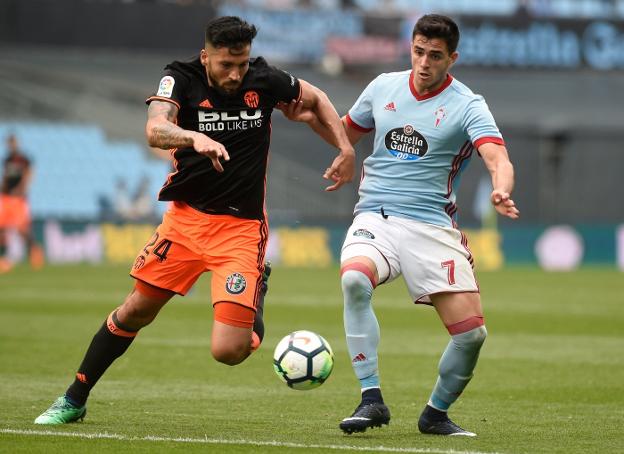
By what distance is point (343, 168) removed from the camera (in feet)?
24.4

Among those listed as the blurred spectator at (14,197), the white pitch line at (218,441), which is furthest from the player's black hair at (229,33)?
the blurred spectator at (14,197)

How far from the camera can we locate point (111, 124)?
31.9 m

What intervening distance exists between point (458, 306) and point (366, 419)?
32.4 inches

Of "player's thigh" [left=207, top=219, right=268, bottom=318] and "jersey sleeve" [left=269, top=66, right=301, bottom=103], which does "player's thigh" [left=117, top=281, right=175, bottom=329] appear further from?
"jersey sleeve" [left=269, top=66, right=301, bottom=103]

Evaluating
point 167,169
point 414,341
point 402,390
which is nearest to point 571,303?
point 414,341

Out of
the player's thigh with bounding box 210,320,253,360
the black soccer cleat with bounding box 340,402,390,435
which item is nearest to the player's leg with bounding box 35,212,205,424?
the player's thigh with bounding box 210,320,253,360

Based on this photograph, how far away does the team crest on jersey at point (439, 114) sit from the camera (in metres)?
7.09

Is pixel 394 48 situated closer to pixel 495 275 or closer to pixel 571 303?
pixel 495 275

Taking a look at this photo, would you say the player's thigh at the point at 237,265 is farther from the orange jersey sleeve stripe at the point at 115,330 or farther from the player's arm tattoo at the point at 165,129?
the player's arm tattoo at the point at 165,129

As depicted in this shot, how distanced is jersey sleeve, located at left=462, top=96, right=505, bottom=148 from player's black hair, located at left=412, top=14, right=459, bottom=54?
357 mm

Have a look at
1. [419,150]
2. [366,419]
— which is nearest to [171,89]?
[419,150]

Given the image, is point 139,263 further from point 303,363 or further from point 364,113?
point 364,113

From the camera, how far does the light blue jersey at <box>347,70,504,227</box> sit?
710 cm

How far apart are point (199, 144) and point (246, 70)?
0.99m
